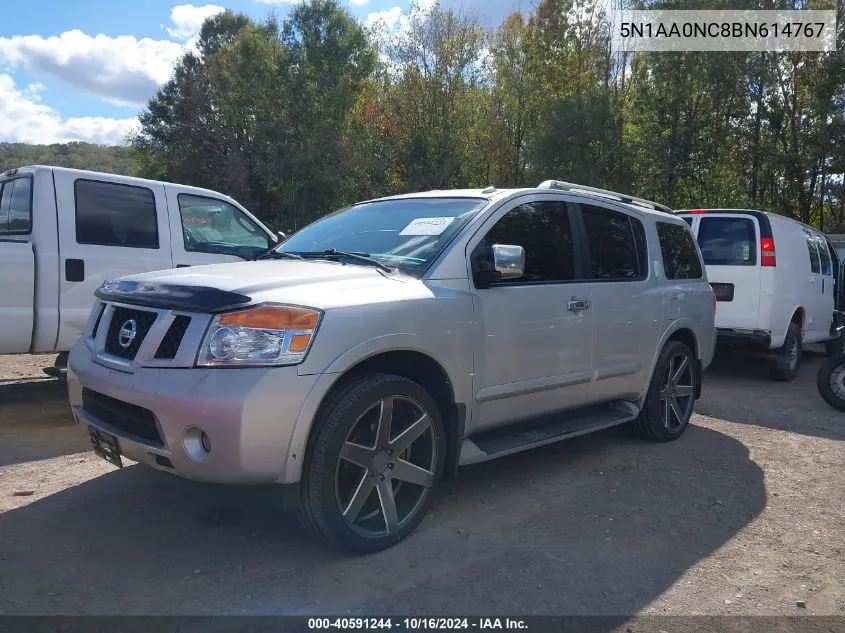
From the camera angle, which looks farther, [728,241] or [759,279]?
[728,241]

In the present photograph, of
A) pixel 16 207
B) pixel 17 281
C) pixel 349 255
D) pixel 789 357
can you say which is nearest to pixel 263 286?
pixel 349 255

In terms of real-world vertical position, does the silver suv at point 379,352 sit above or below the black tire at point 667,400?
above

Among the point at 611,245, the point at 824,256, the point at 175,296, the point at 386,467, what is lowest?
the point at 386,467

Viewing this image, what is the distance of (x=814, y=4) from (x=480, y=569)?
20569mm

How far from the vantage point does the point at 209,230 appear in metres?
7.29

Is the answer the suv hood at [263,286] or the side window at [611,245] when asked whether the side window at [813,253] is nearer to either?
the side window at [611,245]

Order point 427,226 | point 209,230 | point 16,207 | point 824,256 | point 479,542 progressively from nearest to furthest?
point 479,542 → point 427,226 → point 16,207 → point 209,230 → point 824,256

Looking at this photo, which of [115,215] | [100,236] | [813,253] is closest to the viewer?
[100,236]

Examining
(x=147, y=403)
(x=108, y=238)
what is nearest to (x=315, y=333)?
(x=147, y=403)

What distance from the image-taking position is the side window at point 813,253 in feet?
31.6

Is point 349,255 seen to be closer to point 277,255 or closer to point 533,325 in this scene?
point 277,255

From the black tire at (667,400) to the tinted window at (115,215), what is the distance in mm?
4774

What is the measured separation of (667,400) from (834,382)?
2768 mm

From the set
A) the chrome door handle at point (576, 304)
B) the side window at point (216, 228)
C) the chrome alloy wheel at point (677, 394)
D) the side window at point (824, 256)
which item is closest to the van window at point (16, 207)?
the side window at point (216, 228)
